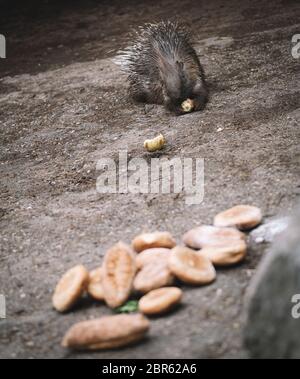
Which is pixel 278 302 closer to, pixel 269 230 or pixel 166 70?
pixel 269 230

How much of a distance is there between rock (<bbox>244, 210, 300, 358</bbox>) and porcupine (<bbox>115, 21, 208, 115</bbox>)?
132 inches

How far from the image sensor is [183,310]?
7.93ft

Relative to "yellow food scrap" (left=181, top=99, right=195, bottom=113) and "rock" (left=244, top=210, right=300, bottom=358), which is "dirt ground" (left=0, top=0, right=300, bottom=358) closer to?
"yellow food scrap" (left=181, top=99, right=195, bottom=113)

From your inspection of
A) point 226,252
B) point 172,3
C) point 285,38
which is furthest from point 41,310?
point 172,3

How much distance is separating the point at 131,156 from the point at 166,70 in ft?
4.13

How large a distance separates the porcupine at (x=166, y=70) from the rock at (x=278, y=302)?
11.0 feet

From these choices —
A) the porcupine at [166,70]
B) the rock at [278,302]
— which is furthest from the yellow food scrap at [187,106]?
the rock at [278,302]

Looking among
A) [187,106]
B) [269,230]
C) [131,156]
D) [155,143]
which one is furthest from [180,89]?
[269,230]

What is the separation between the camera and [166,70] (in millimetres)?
5062

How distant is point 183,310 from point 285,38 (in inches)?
210

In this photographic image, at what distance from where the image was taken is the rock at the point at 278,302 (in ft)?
5.84

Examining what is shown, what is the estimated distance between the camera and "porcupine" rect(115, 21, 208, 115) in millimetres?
5055

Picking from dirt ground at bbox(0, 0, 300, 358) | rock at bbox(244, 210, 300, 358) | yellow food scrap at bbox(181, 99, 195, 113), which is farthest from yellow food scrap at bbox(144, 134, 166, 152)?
rock at bbox(244, 210, 300, 358)

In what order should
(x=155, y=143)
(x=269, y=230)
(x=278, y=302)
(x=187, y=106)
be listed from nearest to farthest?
(x=278, y=302), (x=269, y=230), (x=155, y=143), (x=187, y=106)
